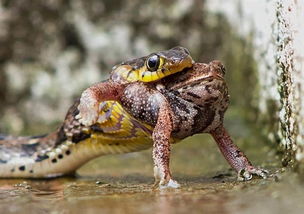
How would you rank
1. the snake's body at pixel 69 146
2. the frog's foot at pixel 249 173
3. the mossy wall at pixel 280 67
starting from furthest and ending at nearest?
the snake's body at pixel 69 146
the frog's foot at pixel 249 173
the mossy wall at pixel 280 67

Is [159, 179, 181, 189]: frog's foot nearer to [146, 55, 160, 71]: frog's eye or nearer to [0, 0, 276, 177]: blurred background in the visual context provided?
[146, 55, 160, 71]: frog's eye

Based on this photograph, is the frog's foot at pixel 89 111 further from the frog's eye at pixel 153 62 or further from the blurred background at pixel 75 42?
the blurred background at pixel 75 42

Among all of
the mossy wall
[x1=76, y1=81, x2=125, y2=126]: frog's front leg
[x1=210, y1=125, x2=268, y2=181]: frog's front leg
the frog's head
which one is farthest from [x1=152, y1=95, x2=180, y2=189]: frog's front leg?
the mossy wall

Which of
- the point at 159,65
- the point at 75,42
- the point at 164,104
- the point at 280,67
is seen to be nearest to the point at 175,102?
the point at 164,104

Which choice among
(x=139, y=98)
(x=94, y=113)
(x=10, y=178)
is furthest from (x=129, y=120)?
(x=10, y=178)

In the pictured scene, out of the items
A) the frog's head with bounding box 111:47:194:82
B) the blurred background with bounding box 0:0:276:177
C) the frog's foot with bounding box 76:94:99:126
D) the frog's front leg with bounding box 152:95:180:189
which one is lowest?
the frog's front leg with bounding box 152:95:180:189

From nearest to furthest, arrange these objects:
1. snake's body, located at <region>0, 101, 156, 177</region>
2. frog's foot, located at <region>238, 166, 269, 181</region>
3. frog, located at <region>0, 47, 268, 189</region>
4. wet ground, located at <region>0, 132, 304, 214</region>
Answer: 1. wet ground, located at <region>0, 132, 304, 214</region>
2. frog, located at <region>0, 47, 268, 189</region>
3. frog's foot, located at <region>238, 166, 269, 181</region>
4. snake's body, located at <region>0, 101, 156, 177</region>

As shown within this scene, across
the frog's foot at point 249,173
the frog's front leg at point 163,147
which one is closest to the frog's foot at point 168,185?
the frog's front leg at point 163,147
